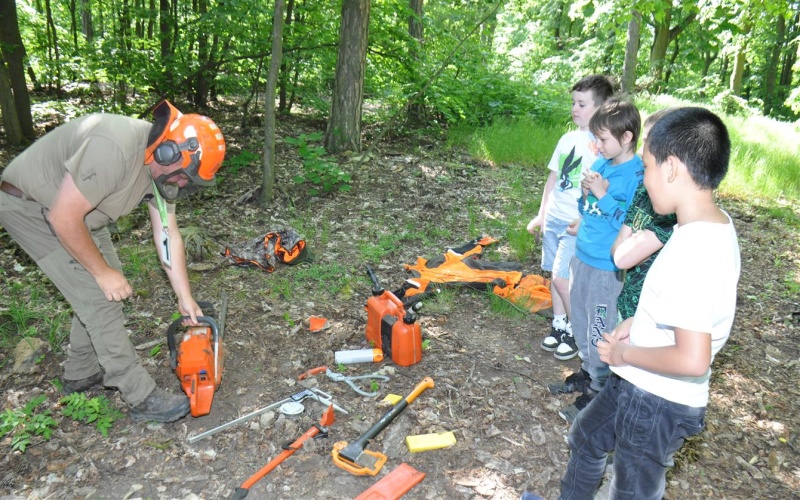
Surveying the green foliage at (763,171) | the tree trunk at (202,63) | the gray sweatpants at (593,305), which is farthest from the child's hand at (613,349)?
the tree trunk at (202,63)

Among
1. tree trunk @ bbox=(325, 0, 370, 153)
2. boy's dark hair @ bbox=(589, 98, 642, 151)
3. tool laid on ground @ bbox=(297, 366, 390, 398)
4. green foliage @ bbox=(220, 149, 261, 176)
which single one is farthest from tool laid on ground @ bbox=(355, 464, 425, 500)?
tree trunk @ bbox=(325, 0, 370, 153)

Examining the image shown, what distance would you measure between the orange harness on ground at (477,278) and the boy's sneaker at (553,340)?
0.51 metres

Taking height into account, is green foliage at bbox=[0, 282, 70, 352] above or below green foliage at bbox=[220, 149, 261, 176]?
below

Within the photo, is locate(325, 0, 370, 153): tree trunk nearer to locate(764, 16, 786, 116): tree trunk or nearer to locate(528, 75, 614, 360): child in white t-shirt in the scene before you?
locate(528, 75, 614, 360): child in white t-shirt

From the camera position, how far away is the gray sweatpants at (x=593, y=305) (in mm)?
2984

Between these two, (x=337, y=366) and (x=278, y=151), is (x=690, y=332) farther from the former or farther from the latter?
(x=278, y=151)

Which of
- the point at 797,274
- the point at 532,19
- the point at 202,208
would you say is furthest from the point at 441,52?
the point at 532,19

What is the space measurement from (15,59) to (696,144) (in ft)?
28.6

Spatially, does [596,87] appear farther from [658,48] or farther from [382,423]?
[658,48]

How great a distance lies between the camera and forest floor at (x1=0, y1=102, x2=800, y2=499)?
275cm

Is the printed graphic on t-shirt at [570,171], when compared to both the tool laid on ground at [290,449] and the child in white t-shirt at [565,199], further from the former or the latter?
the tool laid on ground at [290,449]

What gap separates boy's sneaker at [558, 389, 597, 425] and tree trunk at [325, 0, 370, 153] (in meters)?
5.78

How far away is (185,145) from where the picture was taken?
2623mm

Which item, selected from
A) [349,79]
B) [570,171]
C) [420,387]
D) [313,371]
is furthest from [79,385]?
[349,79]
